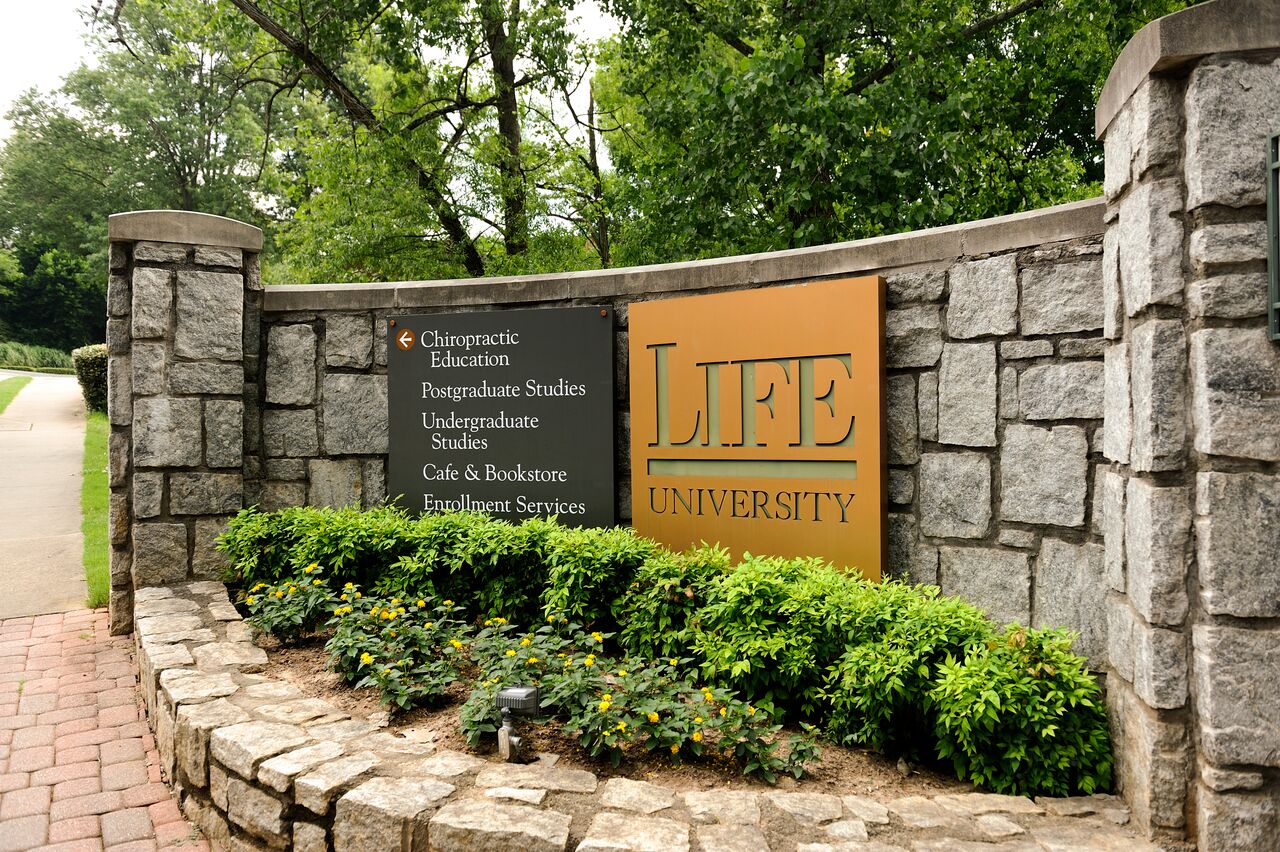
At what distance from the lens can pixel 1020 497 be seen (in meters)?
3.29

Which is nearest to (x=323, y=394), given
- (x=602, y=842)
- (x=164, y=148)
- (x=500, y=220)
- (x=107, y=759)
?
(x=107, y=759)

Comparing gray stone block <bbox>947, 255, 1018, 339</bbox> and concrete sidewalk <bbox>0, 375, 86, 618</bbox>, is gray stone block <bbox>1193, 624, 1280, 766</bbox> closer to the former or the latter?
gray stone block <bbox>947, 255, 1018, 339</bbox>

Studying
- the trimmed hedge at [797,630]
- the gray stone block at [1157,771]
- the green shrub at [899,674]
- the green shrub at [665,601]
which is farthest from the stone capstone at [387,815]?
the gray stone block at [1157,771]

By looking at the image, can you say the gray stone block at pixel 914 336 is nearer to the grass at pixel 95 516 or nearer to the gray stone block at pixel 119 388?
the gray stone block at pixel 119 388

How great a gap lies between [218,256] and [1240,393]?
4.98 metres

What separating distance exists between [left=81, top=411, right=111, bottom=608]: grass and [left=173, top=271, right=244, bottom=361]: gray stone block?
2.92 feet

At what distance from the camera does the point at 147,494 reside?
485 cm

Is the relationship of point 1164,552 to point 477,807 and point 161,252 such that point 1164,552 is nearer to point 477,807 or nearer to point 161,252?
point 477,807

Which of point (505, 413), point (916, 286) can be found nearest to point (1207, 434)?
point (916, 286)

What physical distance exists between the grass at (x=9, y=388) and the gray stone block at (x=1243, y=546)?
18871mm

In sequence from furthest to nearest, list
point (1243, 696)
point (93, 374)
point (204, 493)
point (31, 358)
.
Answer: point (31, 358), point (93, 374), point (204, 493), point (1243, 696)

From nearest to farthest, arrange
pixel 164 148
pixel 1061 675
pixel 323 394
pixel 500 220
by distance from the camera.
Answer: pixel 1061 675 < pixel 323 394 < pixel 500 220 < pixel 164 148

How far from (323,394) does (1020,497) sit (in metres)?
3.94

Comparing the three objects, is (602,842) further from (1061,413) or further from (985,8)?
(985,8)
